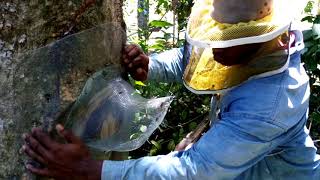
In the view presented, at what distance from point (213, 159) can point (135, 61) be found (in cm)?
63

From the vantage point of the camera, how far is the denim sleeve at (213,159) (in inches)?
63.7

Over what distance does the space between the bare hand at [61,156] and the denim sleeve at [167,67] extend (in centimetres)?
78

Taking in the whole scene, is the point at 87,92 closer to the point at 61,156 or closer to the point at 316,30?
the point at 61,156

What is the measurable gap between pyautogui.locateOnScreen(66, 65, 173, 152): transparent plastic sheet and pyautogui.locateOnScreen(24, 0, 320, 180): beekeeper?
Result: 4.7 inches

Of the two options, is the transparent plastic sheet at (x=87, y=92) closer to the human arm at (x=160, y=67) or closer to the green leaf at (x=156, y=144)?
the human arm at (x=160, y=67)

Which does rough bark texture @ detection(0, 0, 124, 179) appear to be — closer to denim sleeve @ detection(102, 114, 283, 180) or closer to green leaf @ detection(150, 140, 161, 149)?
denim sleeve @ detection(102, 114, 283, 180)

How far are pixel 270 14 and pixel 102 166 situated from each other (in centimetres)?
75

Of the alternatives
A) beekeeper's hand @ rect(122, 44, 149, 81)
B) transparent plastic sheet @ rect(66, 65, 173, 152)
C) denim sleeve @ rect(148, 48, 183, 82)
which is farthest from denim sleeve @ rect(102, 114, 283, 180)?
denim sleeve @ rect(148, 48, 183, 82)

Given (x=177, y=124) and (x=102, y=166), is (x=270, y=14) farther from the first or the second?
(x=177, y=124)

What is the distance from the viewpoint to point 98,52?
177 cm

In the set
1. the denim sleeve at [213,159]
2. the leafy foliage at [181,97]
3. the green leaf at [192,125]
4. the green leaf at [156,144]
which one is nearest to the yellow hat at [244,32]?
the denim sleeve at [213,159]

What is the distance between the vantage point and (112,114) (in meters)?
1.80

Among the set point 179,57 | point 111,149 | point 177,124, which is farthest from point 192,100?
point 111,149

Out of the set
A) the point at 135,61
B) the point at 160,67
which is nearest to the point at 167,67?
the point at 160,67
